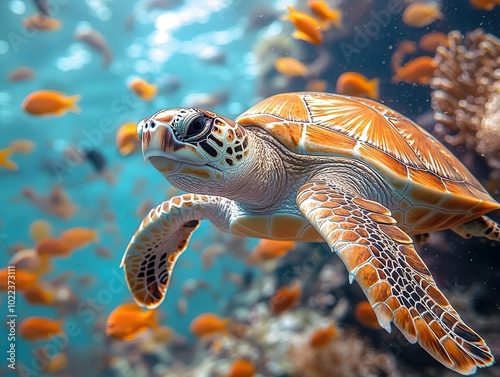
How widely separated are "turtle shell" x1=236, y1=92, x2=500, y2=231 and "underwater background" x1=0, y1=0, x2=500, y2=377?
1014mm

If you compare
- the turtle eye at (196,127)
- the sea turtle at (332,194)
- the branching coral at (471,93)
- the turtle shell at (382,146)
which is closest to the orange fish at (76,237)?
the sea turtle at (332,194)

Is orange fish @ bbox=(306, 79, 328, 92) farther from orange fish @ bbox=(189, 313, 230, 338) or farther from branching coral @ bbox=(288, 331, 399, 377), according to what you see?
orange fish @ bbox=(189, 313, 230, 338)

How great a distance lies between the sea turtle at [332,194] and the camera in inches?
58.8

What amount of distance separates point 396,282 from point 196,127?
3.96ft

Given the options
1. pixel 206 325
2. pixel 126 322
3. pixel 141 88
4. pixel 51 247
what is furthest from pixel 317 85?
pixel 51 247

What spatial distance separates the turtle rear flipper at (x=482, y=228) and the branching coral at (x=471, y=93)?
2.34ft

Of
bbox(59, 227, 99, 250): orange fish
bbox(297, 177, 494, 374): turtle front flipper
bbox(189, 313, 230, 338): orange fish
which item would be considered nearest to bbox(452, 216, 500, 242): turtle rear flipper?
bbox(297, 177, 494, 374): turtle front flipper

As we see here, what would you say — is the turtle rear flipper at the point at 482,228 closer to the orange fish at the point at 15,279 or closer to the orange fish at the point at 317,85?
the orange fish at the point at 317,85

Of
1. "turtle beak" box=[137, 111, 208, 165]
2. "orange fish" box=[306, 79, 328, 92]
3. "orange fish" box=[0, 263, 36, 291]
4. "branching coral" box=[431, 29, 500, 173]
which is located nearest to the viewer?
"turtle beak" box=[137, 111, 208, 165]

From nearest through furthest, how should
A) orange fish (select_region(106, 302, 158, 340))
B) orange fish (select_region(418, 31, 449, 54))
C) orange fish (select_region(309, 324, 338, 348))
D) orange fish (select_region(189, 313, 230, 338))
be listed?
orange fish (select_region(106, 302, 158, 340)) < orange fish (select_region(309, 324, 338, 348)) < orange fish (select_region(418, 31, 449, 54)) < orange fish (select_region(189, 313, 230, 338))

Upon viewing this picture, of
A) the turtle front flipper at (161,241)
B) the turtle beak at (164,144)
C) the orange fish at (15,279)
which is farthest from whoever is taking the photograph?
the orange fish at (15,279)

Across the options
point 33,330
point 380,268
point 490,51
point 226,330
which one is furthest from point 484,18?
point 33,330

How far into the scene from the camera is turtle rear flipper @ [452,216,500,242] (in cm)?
284

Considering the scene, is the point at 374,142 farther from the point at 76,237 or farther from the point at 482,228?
the point at 76,237
